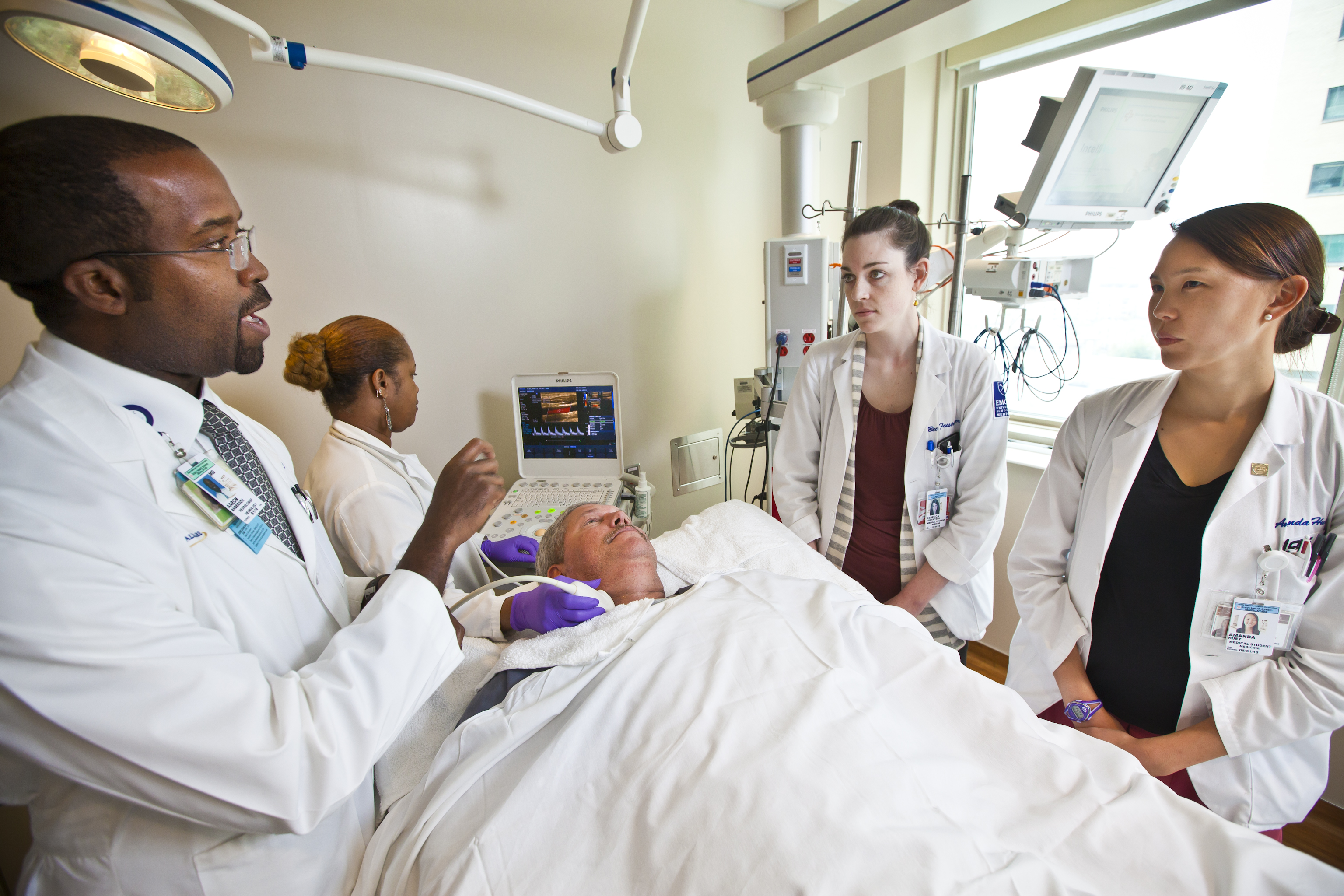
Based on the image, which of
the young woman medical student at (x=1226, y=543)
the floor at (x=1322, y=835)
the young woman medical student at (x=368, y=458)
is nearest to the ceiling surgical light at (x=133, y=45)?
the young woman medical student at (x=368, y=458)

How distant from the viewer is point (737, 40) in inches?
107

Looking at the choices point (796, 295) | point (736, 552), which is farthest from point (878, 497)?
point (796, 295)

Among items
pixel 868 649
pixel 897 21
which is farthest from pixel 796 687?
pixel 897 21

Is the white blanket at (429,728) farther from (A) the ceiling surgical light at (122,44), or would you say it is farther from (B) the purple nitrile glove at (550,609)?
(A) the ceiling surgical light at (122,44)

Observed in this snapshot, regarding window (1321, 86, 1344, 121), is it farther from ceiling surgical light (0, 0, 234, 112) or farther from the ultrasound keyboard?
ceiling surgical light (0, 0, 234, 112)

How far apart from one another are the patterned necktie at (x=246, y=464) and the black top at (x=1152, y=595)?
152cm

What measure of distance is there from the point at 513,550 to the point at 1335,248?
108 inches

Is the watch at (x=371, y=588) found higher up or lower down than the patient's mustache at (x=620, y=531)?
higher up

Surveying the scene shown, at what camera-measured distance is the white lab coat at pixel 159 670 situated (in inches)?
22.9

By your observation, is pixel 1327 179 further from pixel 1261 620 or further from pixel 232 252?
pixel 232 252

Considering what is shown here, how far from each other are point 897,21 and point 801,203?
630 mm

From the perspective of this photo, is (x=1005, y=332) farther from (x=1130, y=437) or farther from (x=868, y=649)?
(x=868, y=649)

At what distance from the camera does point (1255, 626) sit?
1.03m

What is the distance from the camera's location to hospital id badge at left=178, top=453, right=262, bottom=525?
763mm
